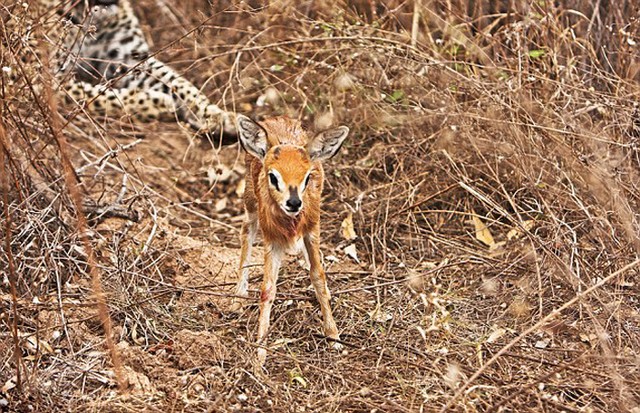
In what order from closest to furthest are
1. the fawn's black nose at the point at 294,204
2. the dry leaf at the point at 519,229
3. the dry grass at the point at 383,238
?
the fawn's black nose at the point at 294,204 < the dry grass at the point at 383,238 < the dry leaf at the point at 519,229

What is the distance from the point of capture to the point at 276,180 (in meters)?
4.72

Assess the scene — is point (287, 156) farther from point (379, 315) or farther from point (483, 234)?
point (483, 234)

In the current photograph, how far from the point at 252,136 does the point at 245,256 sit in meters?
0.90

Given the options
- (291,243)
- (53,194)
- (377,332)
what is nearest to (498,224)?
(377,332)

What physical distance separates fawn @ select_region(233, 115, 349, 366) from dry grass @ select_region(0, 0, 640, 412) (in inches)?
9.8

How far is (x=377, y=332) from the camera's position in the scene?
17.5 feet

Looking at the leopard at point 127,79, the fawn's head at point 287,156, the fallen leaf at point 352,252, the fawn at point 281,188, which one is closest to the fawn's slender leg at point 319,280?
the fawn at point 281,188

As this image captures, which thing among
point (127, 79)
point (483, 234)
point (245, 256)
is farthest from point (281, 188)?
point (127, 79)

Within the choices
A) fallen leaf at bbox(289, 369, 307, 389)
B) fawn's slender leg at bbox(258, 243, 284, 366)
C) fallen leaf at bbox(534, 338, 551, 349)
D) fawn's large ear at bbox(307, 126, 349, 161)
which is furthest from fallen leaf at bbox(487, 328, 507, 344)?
fawn's large ear at bbox(307, 126, 349, 161)

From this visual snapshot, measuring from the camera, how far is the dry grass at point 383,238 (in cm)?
483

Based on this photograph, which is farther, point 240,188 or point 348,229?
point 240,188

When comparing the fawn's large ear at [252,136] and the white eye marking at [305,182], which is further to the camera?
the fawn's large ear at [252,136]

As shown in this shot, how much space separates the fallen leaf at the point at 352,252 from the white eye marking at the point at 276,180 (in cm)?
161

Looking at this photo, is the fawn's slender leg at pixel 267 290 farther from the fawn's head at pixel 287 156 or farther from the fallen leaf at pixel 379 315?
the fallen leaf at pixel 379 315
